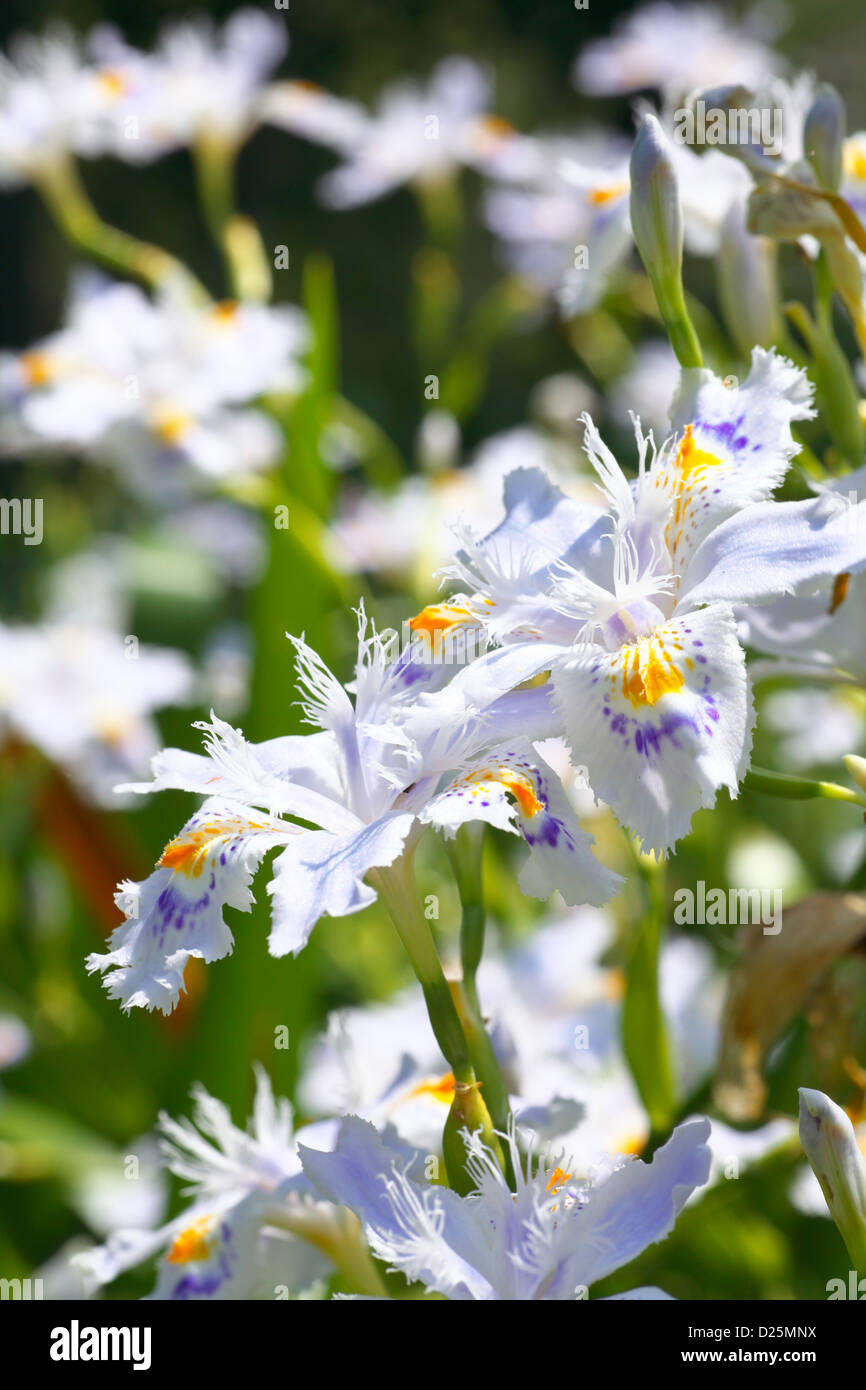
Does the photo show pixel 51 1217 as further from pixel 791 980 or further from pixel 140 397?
pixel 791 980

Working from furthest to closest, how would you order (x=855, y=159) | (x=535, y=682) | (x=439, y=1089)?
(x=855, y=159), (x=439, y=1089), (x=535, y=682)

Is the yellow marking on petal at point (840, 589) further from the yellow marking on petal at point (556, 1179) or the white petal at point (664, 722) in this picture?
the yellow marking on petal at point (556, 1179)

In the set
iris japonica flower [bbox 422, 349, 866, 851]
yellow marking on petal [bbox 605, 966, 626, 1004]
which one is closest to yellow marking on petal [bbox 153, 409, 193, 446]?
yellow marking on petal [bbox 605, 966, 626, 1004]

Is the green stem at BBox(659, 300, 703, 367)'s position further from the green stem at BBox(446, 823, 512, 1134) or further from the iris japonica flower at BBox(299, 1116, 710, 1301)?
the iris japonica flower at BBox(299, 1116, 710, 1301)

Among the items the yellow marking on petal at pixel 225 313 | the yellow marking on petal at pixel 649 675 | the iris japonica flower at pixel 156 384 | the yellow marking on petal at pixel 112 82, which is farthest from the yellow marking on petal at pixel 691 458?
the yellow marking on petal at pixel 112 82

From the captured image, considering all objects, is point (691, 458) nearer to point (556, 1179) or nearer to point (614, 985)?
point (556, 1179)

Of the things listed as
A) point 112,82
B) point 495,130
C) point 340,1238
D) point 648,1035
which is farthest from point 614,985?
point 495,130
